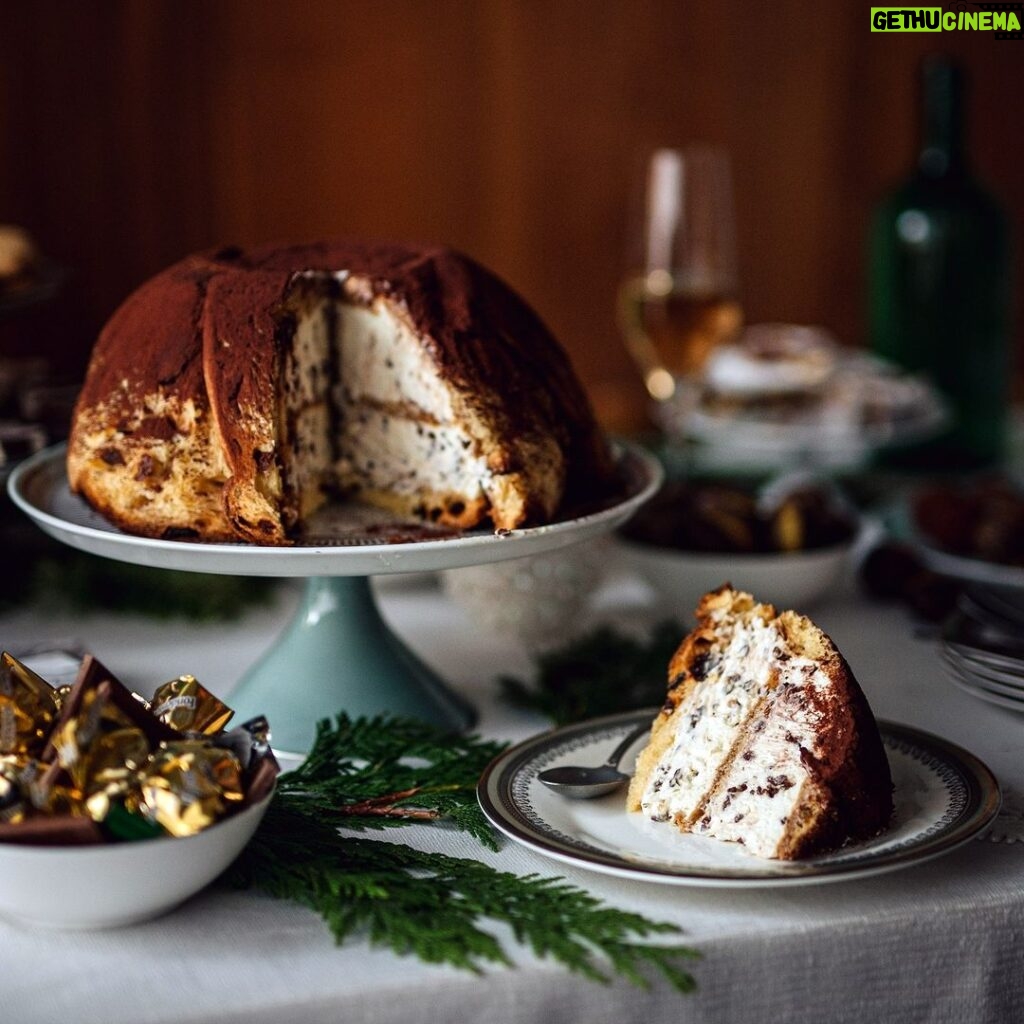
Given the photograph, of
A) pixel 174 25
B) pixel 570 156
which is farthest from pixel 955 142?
pixel 174 25

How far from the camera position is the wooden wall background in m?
2.64

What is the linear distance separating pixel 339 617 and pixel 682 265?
1.02m

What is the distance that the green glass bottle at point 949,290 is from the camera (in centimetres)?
239

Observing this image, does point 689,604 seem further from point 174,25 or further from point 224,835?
point 174,25

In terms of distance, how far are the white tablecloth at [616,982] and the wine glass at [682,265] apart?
1133mm

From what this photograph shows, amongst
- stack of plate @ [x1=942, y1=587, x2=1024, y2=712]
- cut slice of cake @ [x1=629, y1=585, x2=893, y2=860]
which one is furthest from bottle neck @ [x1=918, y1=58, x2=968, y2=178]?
cut slice of cake @ [x1=629, y1=585, x2=893, y2=860]

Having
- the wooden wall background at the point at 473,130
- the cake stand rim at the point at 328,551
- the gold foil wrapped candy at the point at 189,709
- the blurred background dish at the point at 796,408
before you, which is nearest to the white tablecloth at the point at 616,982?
the gold foil wrapped candy at the point at 189,709

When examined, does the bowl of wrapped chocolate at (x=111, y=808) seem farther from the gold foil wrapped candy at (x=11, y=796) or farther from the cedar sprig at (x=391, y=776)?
the cedar sprig at (x=391, y=776)

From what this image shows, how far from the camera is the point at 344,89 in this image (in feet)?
9.37

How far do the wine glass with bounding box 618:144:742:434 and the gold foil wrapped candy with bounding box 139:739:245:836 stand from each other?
1365 mm

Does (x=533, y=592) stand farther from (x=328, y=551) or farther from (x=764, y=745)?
(x=764, y=745)

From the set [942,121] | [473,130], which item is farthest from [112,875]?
[473,130]

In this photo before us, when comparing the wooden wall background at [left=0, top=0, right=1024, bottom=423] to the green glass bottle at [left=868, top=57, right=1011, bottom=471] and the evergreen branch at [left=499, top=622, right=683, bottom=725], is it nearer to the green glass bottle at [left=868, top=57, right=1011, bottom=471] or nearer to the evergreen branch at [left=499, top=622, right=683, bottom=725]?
the green glass bottle at [left=868, top=57, right=1011, bottom=471]

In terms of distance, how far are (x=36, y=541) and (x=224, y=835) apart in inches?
43.2
